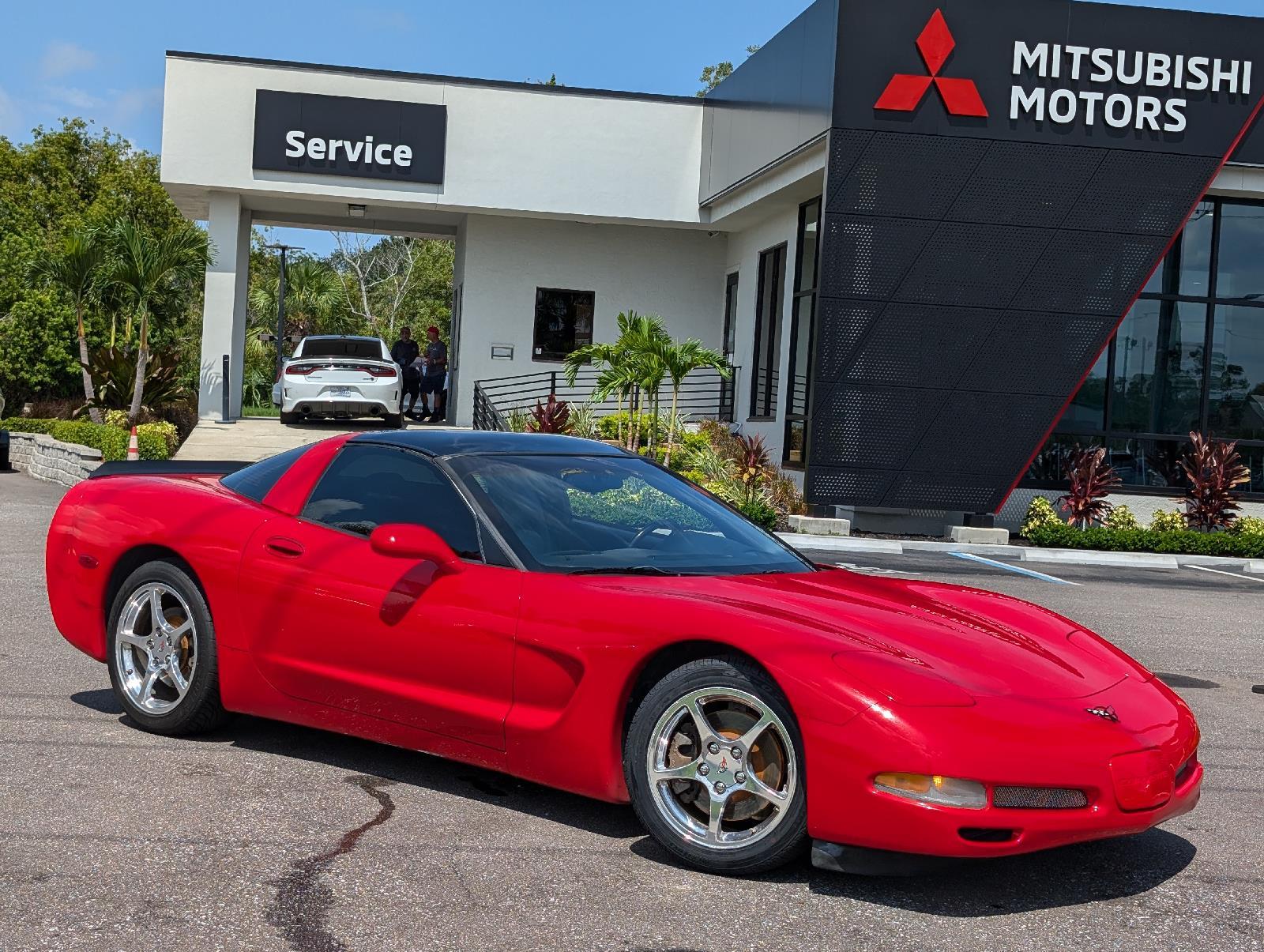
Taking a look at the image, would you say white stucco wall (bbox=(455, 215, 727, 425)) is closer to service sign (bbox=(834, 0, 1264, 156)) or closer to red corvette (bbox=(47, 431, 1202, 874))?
service sign (bbox=(834, 0, 1264, 156))

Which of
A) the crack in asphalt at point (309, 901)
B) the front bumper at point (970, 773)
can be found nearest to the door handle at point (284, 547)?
the crack in asphalt at point (309, 901)

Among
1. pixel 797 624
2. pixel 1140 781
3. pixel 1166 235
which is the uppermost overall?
pixel 1166 235

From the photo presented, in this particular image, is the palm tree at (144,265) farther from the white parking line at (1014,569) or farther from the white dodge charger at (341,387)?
the white parking line at (1014,569)

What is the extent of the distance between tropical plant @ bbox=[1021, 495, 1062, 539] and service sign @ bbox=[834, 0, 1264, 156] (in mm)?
4818

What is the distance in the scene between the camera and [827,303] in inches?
764

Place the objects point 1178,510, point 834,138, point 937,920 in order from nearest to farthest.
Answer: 1. point 937,920
2. point 834,138
3. point 1178,510

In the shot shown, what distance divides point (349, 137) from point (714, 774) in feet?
75.8

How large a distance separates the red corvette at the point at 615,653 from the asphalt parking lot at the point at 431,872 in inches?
7.9

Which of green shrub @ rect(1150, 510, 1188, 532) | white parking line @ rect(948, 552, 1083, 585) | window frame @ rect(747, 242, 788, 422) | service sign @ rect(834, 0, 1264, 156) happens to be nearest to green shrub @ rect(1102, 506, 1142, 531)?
→ green shrub @ rect(1150, 510, 1188, 532)


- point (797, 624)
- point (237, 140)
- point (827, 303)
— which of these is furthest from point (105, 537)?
point (237, 140)

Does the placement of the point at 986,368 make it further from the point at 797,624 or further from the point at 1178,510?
the point at 797,624

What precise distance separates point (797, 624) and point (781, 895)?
78 centimetres

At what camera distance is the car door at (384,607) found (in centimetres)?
491

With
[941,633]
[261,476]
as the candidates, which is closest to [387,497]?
[261,476]
